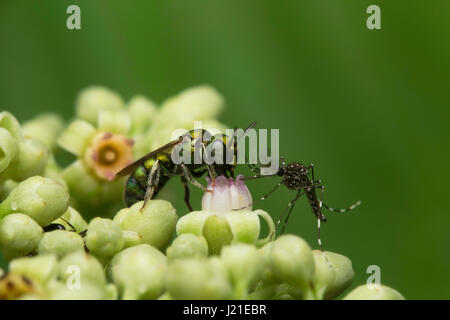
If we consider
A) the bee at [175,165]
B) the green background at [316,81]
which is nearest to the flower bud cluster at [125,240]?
the bee at [175,165]

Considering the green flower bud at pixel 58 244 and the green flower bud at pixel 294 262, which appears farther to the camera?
the green flower bud at pixel 58 244

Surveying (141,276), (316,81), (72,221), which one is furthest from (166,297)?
(316,81)

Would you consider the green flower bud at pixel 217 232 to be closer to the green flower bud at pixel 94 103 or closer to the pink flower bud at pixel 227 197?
the pink flower bud at pixel 227 197

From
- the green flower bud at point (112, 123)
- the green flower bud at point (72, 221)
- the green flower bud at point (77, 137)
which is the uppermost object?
the green flower bud at point (112, 123)

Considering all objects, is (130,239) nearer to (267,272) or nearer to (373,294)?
(267,272)

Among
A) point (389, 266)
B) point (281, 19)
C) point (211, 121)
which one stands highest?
point (281, 19)
